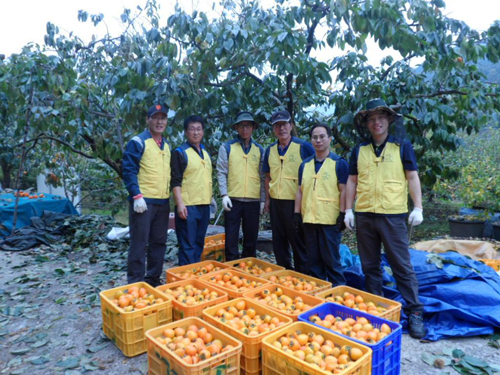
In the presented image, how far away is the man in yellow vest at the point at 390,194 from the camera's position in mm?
2977

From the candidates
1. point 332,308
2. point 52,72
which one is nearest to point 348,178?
point 332,308

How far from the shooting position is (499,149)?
10.5 metres

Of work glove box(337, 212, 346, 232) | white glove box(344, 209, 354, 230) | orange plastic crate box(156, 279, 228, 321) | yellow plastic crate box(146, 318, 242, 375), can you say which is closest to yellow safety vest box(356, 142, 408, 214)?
white glove box(344, 209, 354, 230)

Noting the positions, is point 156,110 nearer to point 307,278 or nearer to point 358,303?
point 307,278

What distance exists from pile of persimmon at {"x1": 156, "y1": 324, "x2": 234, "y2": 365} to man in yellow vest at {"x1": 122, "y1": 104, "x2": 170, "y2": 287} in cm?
121

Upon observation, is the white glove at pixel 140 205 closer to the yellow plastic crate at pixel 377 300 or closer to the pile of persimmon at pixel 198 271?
the pile of persimmon at pixel 198 271

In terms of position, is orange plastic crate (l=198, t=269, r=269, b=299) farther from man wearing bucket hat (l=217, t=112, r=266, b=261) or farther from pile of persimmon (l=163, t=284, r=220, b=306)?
man wearing bucket hat (l=217, t=112, r=266, b=261)

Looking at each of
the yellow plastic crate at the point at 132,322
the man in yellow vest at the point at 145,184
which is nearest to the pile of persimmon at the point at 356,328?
the yellow plastic crate at the point at 132,322

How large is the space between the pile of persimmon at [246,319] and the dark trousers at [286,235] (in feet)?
4.19

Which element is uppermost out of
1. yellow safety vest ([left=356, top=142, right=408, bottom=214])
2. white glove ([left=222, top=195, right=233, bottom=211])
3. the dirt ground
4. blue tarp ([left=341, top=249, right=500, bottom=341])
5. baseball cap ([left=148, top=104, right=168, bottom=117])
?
baseball cap ([left=148, top=104, right=168, bottom=117])

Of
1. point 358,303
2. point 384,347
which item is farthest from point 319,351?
point 358,303

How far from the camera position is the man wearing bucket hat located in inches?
157

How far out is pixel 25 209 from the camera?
7090 millimetres

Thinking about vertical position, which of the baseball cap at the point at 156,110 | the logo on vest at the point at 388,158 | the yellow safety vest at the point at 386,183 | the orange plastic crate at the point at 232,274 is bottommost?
the orange plastic crate at the point at 232,274
